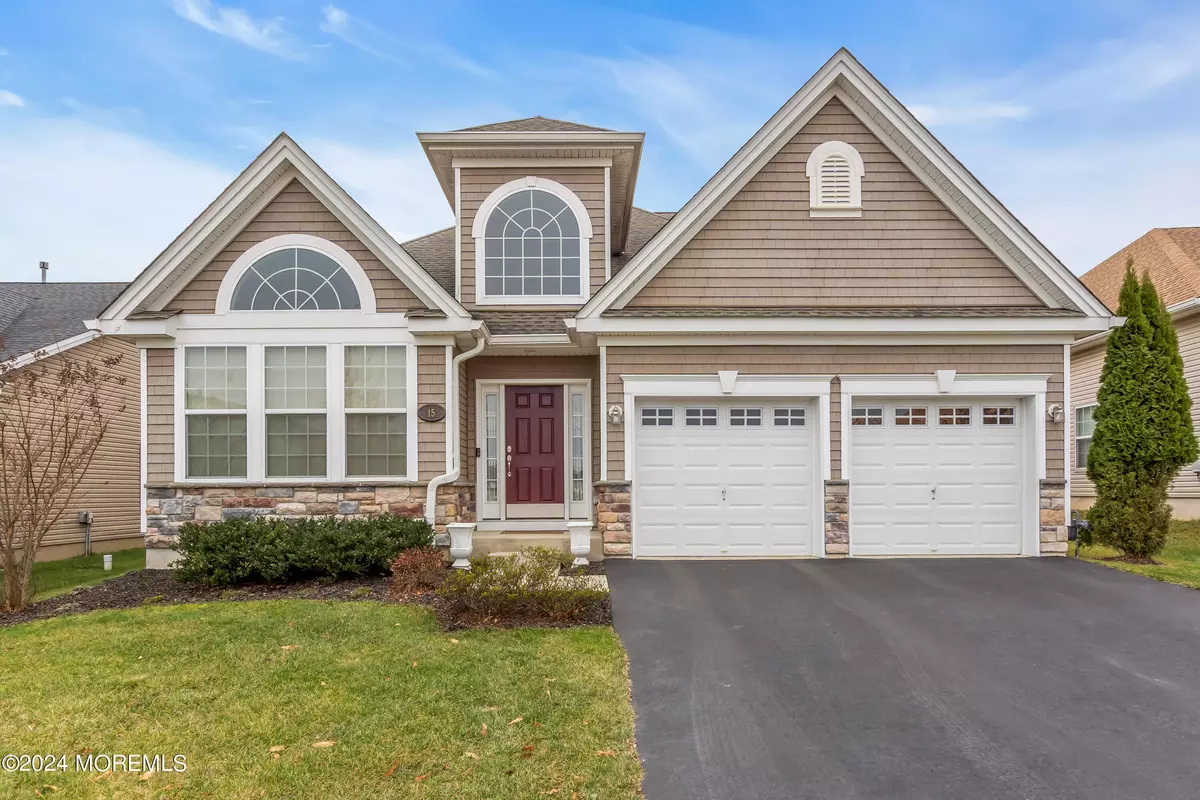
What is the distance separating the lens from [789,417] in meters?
10.0

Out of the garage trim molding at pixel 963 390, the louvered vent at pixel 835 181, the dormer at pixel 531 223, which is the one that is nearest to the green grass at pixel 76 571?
the dormer at pixel 531 223

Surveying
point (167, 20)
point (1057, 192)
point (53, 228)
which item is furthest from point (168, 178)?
point (1057, 192)

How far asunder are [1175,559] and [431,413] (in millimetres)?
10206

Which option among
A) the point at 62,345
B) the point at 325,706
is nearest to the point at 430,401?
the point at 325,706

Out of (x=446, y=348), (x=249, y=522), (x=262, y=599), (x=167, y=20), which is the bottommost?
(x=262, y=599)

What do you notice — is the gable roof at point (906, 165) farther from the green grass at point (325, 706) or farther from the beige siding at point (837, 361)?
the green grass at point (325, 706)

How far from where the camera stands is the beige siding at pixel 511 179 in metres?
11.4

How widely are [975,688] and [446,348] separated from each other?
23.3 feet

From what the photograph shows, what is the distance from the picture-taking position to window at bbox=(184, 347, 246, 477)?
9891 millimetres

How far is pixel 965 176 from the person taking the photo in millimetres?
9812

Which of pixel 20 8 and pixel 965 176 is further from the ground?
pixel 20 8

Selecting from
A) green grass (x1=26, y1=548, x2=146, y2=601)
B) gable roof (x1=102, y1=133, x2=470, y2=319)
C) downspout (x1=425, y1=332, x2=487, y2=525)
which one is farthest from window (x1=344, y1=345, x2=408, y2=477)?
green grass (x1=26, y1=548, x2=146, y2=601)

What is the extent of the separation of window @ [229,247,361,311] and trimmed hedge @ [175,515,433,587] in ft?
9.30

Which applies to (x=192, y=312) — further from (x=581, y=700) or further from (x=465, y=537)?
(x=581, y=700)
